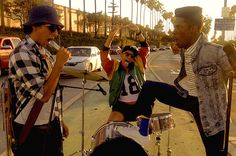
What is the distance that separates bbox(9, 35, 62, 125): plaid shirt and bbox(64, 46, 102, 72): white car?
1628 cm

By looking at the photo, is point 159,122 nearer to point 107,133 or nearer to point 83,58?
point 107,133

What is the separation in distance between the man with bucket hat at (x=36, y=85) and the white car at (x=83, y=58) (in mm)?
16174

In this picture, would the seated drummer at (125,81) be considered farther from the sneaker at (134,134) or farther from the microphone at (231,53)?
the microphone at (231,53)

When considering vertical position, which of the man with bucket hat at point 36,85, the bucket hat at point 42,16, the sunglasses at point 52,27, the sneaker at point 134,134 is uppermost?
the bucket hat at point 42,16

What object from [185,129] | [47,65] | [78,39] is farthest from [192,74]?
[78,39]

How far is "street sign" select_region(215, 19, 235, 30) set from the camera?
2001 cm

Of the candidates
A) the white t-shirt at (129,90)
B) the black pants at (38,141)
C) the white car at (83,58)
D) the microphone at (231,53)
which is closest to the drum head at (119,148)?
the black pants at (38,141)

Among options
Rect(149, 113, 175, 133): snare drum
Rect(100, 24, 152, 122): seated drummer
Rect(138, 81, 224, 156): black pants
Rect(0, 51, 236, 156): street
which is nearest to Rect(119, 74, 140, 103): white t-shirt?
Rect(100, 24, 152, 122): seated drummer

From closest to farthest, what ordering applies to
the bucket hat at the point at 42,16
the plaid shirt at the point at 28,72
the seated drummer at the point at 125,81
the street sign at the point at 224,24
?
1. the plaid shirt at the point at 28,72
2. the bucket hat at the point at 42,16
3. the seated drummer at the point at 125,81
4. the street sign at the point at 224,24

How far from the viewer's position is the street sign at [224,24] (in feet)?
65.6

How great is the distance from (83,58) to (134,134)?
677 inches

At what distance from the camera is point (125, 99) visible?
6008 millimetres

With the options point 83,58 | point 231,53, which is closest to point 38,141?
point 231,53

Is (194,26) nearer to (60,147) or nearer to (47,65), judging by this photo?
(47,65)
